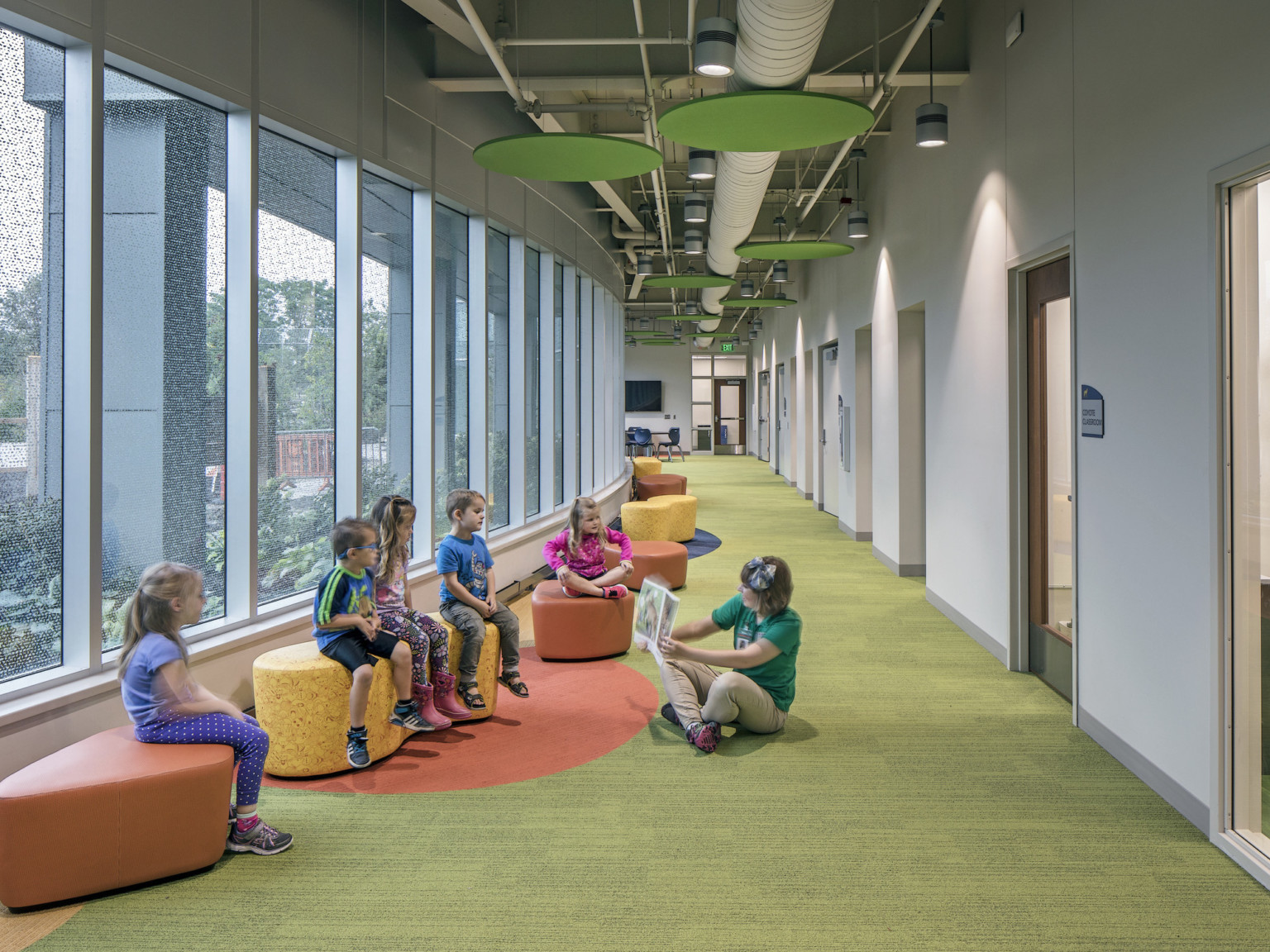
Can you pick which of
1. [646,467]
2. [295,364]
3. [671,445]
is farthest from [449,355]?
[671,445]

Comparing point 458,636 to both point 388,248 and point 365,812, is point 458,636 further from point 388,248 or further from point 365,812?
point 388,248

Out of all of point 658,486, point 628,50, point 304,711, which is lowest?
point 304,711

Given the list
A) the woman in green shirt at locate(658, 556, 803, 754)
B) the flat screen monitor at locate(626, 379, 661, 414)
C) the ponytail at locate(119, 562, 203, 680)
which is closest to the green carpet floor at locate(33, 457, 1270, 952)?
the woman in green shirt at locate(658, 556, 803, 754)

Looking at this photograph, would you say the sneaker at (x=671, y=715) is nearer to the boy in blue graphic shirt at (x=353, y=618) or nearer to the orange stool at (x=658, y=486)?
the boy in blue graphic shirt at (x=353, y=618)

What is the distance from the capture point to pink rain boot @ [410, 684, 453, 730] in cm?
492

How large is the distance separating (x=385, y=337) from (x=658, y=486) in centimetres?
859

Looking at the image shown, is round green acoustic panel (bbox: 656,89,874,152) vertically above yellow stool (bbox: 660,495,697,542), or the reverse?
round green acoustic panel (bbox: 656,89,874,152)

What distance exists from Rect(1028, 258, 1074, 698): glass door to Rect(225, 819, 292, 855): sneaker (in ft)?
13.8

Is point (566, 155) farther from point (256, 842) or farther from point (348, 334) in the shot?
point (256, 842)

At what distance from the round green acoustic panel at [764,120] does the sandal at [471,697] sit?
10.7ft

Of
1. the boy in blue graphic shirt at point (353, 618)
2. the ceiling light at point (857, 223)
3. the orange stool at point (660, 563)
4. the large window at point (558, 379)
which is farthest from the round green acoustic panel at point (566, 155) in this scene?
the large window at point (558, 379)

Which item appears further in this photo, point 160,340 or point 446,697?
point 446,697

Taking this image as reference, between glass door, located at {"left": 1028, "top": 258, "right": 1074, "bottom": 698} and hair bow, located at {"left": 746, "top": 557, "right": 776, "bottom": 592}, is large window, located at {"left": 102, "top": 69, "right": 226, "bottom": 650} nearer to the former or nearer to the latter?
hair bow, located at {"left": 746, "top": 557, "right": 776, "bottom": 592}

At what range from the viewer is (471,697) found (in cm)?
514
